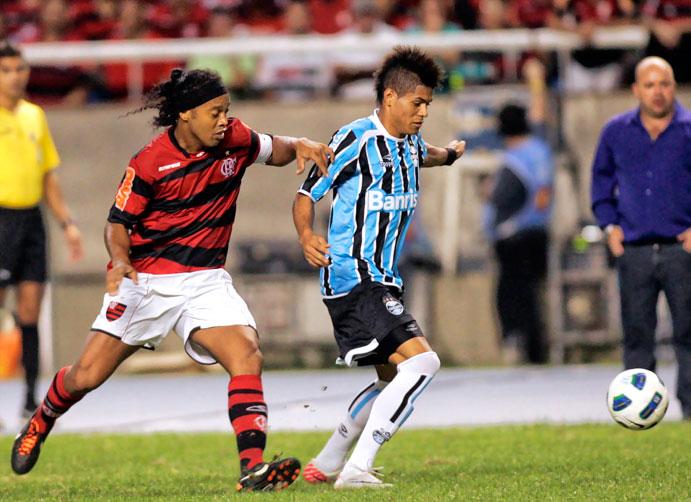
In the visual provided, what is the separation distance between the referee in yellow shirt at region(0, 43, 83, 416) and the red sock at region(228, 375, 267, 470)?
A: 4.00m

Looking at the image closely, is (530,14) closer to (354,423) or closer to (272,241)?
(272,241)

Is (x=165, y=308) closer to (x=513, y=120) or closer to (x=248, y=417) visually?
(x=248, y=417)

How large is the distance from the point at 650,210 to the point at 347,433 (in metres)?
3.47

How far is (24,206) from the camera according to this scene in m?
11.2

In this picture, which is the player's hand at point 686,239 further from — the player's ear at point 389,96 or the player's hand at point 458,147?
the player's ear at point 389,96

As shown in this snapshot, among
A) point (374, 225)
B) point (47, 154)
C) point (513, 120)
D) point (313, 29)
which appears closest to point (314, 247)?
point (374, 225)

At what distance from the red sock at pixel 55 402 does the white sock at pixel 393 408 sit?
161 cm

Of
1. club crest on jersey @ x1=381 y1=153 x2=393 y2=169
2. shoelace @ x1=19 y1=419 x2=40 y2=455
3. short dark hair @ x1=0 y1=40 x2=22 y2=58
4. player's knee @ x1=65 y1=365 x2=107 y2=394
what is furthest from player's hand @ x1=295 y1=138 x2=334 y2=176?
short dark hair @ x1=0 y1=40 x2=22 y2=58

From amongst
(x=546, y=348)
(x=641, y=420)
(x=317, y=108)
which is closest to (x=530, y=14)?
(x=317, y=108)

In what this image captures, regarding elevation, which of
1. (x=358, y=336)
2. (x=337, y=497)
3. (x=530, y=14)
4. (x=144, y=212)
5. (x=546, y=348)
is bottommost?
(x=546, y=348)

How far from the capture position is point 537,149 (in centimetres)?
1566

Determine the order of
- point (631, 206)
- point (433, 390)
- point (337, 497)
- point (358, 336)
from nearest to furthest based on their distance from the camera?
point (337, 497) → point (358, 336) → point (631, 206) → point (433, 390)

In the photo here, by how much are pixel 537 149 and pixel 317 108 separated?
2.52 m

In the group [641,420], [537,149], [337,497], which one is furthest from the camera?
[537,149]
